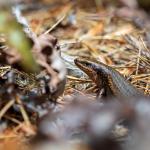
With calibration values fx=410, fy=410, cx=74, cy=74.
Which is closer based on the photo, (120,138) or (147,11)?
(120,138)

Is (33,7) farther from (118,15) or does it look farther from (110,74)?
(110,74)

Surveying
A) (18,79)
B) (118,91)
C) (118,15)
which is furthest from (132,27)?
(18,79)

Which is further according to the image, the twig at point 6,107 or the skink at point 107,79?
the skink at point 107,79

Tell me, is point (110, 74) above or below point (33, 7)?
below

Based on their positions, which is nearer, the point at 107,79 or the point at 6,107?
the point at 6,107

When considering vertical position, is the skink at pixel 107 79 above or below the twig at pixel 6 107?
below

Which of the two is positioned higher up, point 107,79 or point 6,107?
point 6,107

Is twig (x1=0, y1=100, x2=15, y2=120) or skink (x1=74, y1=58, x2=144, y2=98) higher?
twig (x1=0, y1=100, x2=15, y2=120)

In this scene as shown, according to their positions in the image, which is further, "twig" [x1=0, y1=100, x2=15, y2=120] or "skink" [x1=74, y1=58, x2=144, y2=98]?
"skink" [x1=74, y1=58, x2=144, y2=98]
